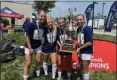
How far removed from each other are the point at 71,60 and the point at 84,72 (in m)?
1.25

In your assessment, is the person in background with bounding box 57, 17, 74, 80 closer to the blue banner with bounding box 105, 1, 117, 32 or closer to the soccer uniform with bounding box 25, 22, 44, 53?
the soccer uniform with bounding box 25, 22, 44, 53

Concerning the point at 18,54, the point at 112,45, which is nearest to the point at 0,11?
the point at 18,54

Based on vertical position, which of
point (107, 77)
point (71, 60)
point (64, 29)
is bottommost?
point (107, 77)

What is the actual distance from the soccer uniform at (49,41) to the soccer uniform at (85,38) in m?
0.94

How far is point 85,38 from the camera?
696 centimetres

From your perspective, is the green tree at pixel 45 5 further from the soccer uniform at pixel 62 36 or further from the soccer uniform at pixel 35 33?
the soccer uniform at pixel 35 33

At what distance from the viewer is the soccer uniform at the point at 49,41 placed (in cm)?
765

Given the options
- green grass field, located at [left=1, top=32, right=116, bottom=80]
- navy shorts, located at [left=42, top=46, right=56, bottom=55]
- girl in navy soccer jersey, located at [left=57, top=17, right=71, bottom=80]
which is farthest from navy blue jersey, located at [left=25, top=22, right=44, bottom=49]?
green grass field, located at [left=1, top=32, right=116, bottom=80]

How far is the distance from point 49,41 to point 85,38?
121 cm

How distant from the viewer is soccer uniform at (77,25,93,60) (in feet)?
22.6

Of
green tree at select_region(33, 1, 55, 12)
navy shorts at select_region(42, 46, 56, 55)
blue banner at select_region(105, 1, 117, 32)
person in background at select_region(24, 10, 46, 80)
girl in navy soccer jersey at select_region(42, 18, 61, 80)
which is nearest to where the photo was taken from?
person in background at select_region(24, 10, 46, 80)

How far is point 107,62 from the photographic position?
8.80 meters

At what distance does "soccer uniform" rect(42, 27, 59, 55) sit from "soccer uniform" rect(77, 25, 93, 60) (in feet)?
3.09

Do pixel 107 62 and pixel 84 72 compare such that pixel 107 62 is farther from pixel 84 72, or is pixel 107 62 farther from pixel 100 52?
pixel 84 72
